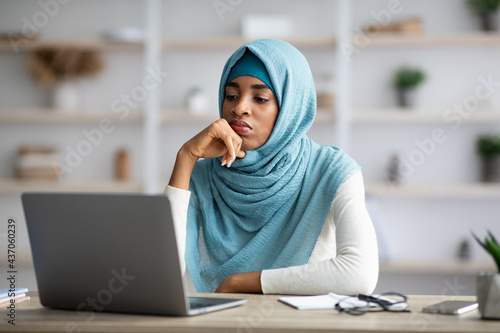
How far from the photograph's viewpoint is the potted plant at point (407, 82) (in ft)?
12.4

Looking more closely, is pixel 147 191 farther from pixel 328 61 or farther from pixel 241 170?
pixel 241 170

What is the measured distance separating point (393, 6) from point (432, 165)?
1087 mm

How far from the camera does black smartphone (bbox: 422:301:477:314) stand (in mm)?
1033

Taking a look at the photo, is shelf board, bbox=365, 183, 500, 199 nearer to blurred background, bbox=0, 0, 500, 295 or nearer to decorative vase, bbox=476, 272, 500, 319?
blurred background, bbox=0, 0, 500, 295

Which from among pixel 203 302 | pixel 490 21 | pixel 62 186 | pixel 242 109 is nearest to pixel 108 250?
pixel 203 302

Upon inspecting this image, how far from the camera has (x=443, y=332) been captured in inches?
34.4

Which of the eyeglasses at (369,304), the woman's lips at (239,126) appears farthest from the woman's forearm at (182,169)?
the eyeglasses at (369,304)

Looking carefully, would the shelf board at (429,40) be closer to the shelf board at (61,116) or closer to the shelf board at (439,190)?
the shelf board at (439,190)

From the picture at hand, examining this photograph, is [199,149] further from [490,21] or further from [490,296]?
[490,21]

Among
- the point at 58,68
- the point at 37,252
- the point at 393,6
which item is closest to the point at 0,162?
the point at 58,68

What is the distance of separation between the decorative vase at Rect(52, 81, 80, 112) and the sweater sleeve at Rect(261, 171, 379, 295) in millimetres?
2933

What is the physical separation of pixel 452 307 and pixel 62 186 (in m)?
3.21

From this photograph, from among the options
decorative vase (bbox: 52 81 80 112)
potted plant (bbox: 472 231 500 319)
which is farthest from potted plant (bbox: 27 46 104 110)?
potted plant (bbox: 472 231 500 319)

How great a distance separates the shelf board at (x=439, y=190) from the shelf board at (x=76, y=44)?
5.96ft
